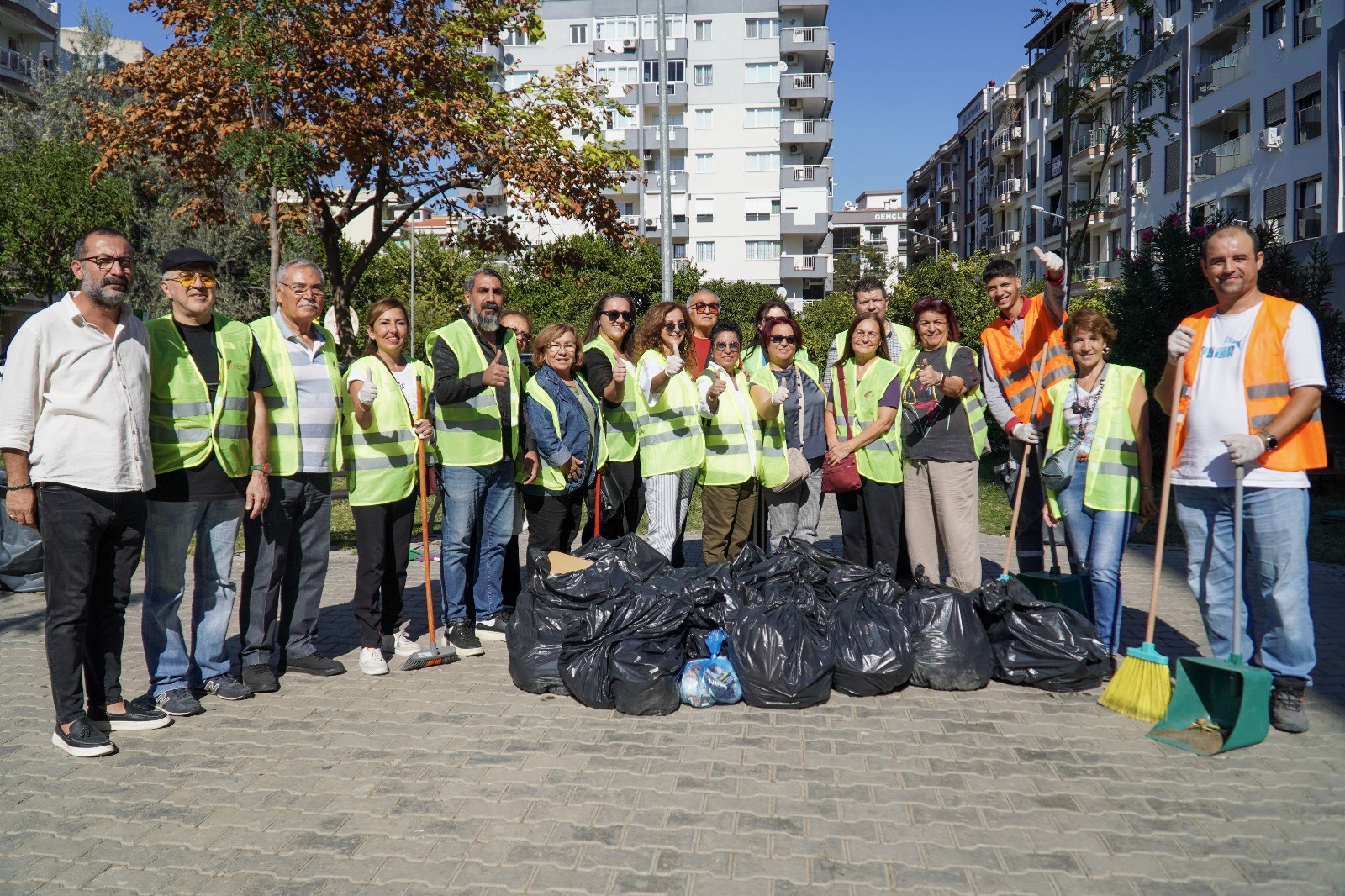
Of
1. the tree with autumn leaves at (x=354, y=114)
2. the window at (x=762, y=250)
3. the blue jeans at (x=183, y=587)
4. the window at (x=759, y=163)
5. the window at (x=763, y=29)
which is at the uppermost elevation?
the window at (x=763, y=29)

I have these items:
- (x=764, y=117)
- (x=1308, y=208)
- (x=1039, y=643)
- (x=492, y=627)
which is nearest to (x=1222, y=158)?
(x=1308, y=208)

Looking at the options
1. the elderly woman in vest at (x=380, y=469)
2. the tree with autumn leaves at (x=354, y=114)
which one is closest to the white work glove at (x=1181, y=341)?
the elderly woman in vest at (x=380, y=469)

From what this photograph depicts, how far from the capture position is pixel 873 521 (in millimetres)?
6395

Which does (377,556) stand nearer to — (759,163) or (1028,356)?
(1028,356)

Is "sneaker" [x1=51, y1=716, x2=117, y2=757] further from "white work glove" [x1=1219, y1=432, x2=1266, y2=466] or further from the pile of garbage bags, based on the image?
"white work glove" [x1=1219, y1=432, x2=1266, y2=466]

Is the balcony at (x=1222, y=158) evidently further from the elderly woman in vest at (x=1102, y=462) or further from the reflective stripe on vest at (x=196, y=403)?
the reflective stripe on vest at (x=196, y=403)

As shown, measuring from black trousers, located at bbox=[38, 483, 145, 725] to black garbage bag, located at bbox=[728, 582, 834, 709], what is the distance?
291 centimetres

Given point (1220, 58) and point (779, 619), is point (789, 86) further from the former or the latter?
point (779, 619)

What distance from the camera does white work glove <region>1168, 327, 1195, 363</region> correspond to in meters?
4.64

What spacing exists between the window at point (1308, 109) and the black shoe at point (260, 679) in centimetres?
3002

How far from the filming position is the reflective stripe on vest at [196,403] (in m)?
4.61

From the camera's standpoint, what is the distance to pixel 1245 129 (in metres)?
31.1

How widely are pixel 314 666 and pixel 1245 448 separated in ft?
15.9

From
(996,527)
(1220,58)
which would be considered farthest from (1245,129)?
(996,527)
